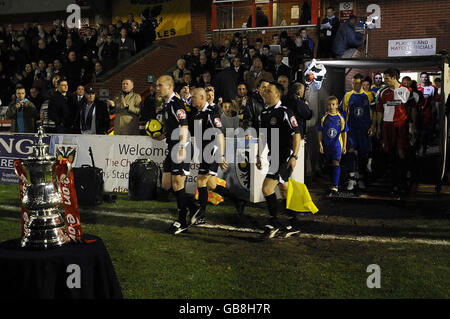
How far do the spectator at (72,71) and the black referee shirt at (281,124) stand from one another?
1204 centimetres

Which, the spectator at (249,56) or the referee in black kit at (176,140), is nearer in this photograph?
the referee in black kit at (176,140)

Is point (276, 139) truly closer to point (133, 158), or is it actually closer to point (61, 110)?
point (133, 158)

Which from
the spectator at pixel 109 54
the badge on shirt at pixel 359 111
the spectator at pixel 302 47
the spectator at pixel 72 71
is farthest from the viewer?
the spectator at pixel 109 54

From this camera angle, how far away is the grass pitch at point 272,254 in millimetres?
5152

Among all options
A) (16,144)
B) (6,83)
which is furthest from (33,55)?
(16,144)

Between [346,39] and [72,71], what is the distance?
923 centimetres

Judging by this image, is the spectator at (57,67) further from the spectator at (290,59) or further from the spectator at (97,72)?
the spectator at (290,59)

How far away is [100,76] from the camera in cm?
1853

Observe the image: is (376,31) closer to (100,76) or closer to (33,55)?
(100,76)

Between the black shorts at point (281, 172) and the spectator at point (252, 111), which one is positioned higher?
the spectator at point (252, 111)

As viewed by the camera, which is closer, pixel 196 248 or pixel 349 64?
pixel 196 248

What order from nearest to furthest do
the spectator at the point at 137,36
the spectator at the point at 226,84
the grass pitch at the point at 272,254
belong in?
the grass pitch at the point at 272,254
the spectator at the point at 226,84
the spectator at the point at 137,36

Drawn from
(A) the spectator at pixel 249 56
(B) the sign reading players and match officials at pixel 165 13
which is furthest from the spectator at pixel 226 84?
(B) the sign reading players and match officials at pixel 165 13
